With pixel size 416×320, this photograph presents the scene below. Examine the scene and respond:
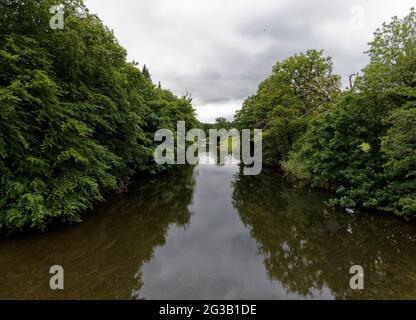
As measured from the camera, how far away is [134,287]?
4.68 m

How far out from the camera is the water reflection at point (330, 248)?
15.9 feet

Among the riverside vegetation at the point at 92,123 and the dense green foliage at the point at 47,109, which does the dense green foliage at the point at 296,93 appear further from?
the dense green foliage at the point at 47,109

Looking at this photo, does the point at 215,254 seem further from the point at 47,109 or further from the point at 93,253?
the point at 47,109

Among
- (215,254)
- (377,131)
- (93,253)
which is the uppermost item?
(377,131)

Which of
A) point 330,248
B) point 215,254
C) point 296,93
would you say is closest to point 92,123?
point 215,254

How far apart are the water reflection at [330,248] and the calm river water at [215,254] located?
2 cm

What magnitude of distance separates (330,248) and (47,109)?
7850mm

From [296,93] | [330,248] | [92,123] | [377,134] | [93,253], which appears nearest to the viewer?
[93,253]

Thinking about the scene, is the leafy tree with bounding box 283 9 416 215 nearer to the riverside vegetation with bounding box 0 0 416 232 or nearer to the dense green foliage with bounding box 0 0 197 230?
the riverside vegetation with bounding box 0 0 416 232

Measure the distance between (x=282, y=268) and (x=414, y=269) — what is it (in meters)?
2.61

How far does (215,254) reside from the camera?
635 cm

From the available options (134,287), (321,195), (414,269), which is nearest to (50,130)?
(134,287)

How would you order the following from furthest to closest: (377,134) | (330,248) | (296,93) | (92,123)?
(296,93) < (377,134) < (92,123) < (330,248)

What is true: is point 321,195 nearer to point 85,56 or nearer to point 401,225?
point 401,225
